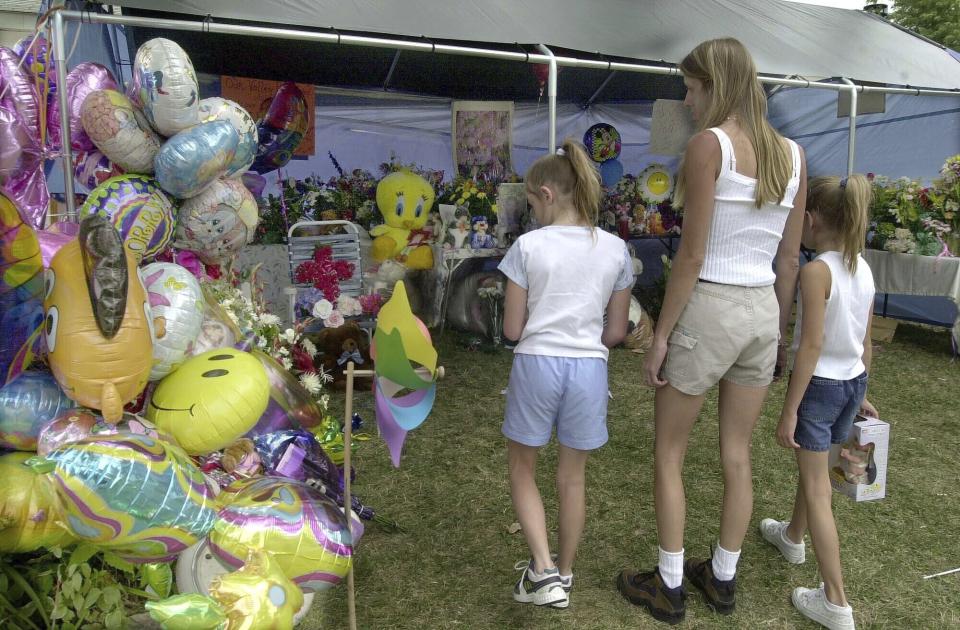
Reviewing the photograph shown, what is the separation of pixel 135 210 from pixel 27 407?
91 centimetres

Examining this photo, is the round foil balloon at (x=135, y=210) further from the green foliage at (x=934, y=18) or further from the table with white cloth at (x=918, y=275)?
the green foliage at (x=934, y=18)

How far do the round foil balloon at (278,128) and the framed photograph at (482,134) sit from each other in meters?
1.49

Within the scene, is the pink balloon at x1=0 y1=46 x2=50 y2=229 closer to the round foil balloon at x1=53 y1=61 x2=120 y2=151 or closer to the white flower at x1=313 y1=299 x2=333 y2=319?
the round foil balloon at x1=53 y1=61 x2=120 y2=151

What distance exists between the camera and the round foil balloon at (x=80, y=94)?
2.69 meters

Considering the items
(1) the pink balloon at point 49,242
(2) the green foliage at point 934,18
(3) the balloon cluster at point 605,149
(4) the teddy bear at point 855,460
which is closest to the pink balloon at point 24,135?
(1) the pink balloon at point 49,242

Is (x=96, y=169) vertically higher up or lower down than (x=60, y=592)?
higher up

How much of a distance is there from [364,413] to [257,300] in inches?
34.3

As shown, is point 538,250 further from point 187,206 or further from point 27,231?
point 187,206

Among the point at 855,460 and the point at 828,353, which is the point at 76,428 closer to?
the point at 828,353

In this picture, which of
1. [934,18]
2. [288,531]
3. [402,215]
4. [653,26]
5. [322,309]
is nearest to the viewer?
[288,531]

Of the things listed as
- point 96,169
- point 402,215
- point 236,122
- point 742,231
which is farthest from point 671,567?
point 402,215

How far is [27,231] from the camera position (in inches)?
62.7

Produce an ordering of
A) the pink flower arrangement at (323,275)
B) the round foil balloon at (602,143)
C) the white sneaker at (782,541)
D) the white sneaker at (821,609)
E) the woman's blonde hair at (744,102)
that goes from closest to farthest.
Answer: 1. the woman's blonde hair at (744,102)
2. the white sneaker at (821,609)
3. the white sneaker at (782,541)
4. the pink flower arrangement at (323,275)
5. the round foil balloon at (602,143)

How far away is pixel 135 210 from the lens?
2455mm
